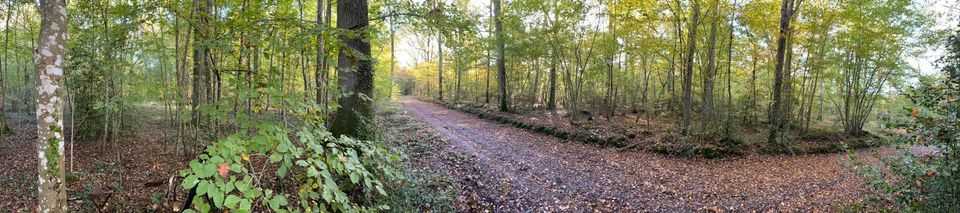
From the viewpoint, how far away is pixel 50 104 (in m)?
2.03

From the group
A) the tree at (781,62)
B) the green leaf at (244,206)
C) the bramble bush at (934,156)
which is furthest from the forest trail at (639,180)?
the green leaf at (244,206)

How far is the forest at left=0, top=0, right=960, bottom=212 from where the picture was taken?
2334mm

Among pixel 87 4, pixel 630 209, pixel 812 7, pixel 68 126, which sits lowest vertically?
pixel 630 209

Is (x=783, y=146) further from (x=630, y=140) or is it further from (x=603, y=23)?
(x=603, y=23)

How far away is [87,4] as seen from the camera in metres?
5.41

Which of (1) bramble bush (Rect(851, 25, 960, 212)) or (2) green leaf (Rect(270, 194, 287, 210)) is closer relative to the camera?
(2) green leaf (Rect(270, 194, 287, 210))

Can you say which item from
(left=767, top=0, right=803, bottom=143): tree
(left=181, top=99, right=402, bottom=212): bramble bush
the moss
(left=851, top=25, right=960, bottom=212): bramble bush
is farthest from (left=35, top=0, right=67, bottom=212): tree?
(left=767, top=0, right=803, bottom=143): tree

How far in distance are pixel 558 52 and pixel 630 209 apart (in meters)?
8.64

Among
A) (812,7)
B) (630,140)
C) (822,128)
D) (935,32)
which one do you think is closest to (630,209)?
(630,140)

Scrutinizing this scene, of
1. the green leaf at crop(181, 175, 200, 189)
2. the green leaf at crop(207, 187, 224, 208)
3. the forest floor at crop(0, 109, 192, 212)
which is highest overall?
the green leaf at crop(181, 175, 200, 189)

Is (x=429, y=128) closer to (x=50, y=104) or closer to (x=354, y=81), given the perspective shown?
(x=354, y=81)

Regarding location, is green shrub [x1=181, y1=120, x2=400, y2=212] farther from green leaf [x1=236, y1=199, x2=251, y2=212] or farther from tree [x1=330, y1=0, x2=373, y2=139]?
tree [x1=330, y1=0, x2=373, y2=139]

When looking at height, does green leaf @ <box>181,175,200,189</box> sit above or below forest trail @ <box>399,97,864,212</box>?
above

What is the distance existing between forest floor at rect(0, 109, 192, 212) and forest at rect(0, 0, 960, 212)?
0.16 feet
